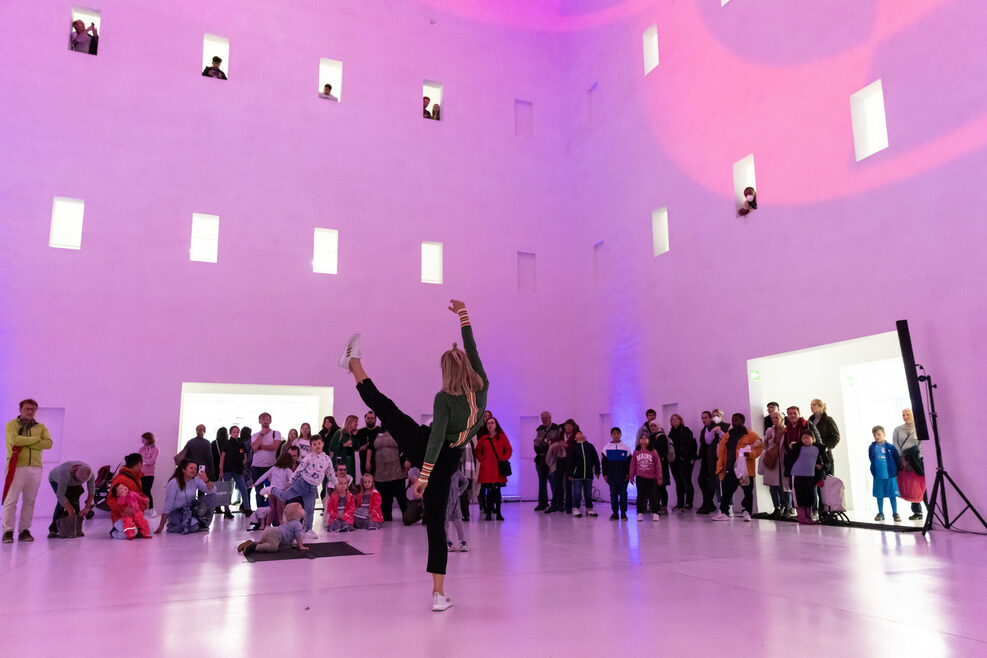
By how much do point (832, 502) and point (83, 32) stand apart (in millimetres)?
15276

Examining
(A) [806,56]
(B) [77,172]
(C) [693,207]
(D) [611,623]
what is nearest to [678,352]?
(C) [693,207]

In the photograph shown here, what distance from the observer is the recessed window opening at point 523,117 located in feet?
55.7

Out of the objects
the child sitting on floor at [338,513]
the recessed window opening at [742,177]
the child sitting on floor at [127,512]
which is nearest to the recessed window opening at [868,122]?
the recessed window opening at [742,177]

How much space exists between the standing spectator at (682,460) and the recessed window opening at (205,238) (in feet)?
30.4

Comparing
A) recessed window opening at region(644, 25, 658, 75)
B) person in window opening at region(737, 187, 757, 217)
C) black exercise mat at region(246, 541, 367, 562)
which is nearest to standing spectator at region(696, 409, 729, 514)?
person in window opening at region(737, 187, 757, 217)

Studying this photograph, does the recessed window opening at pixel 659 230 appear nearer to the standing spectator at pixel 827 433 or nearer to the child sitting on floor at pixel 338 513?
the standing spectator at pixel 827 433

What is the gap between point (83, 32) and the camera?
13.2 meters

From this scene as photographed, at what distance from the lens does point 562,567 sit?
584 centimetres

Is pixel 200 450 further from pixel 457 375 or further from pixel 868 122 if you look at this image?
pixel 868 122

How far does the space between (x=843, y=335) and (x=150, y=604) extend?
8.71 m

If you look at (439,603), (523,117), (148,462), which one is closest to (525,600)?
(439,603)

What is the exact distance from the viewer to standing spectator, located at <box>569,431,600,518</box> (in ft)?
37.9

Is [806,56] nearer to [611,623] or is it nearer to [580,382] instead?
[580,382]

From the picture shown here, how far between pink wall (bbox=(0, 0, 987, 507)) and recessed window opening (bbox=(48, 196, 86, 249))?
345mm
